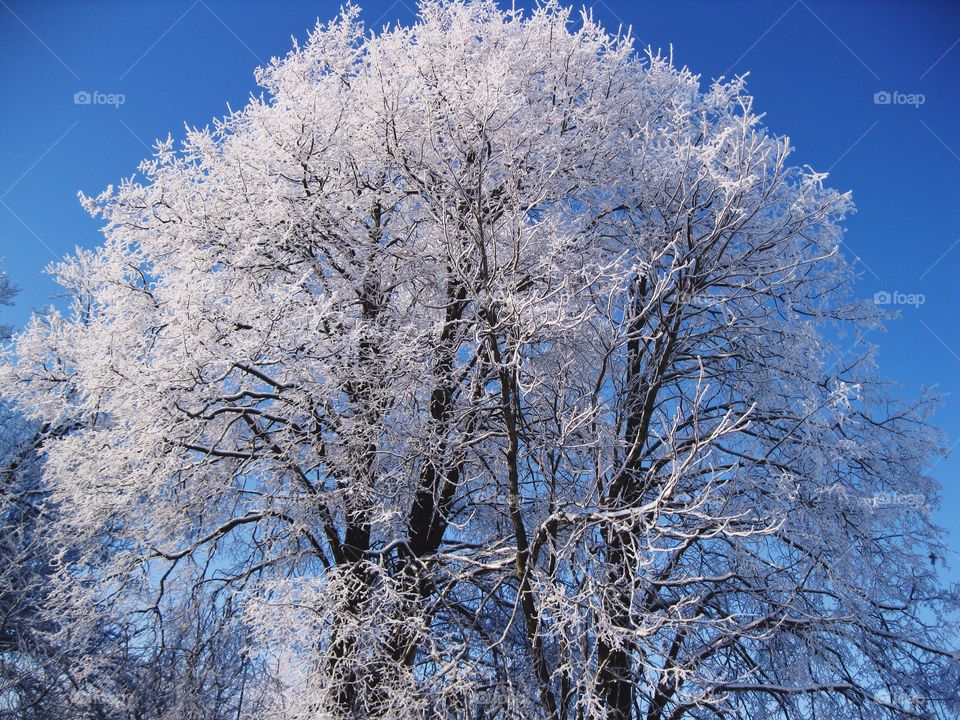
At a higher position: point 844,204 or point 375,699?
point 844,204

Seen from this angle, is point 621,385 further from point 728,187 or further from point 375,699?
point 375,699

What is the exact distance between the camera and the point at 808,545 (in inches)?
276

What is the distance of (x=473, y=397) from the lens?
23.5 feet

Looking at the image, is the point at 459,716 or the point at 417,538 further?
the point at 417,538

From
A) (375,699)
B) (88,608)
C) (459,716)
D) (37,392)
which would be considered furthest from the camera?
(37,392)

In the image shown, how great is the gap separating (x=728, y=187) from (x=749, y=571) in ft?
12.1

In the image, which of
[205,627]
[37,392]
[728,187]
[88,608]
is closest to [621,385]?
[728,187]

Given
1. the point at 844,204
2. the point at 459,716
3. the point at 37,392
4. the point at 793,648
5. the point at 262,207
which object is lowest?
the point at 459,716

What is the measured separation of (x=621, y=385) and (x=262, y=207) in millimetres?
4224

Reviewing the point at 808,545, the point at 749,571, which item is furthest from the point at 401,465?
the point at 808,545

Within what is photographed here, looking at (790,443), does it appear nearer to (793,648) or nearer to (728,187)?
(793,648)

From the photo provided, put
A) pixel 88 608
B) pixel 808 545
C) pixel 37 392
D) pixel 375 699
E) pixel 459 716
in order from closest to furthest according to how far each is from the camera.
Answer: pixel 459 716 < pixel 375 699 < pixel 808 545 < pixel 88 608 < pixel 37 392

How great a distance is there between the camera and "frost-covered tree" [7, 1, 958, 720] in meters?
6.27

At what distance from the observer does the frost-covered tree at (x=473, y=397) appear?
6266mm
